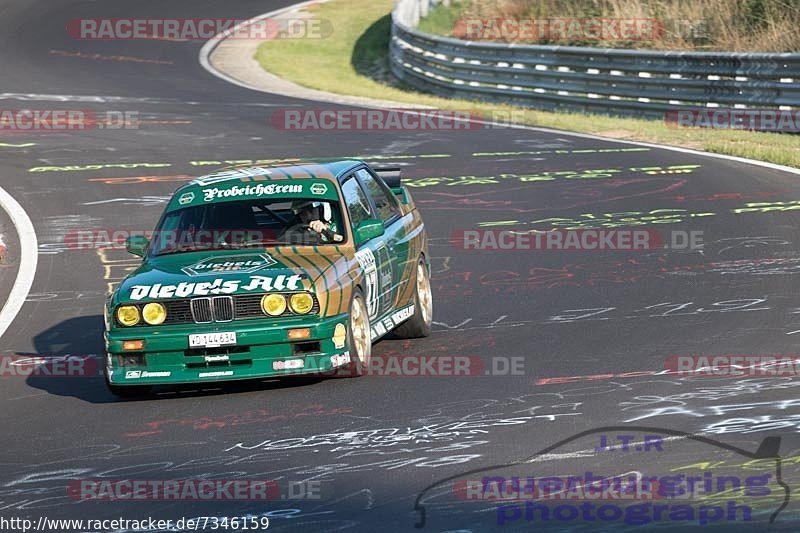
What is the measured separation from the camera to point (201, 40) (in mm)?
39969

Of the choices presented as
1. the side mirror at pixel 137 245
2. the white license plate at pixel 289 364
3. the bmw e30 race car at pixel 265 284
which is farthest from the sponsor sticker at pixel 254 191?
the white license plate at pixel 289 364

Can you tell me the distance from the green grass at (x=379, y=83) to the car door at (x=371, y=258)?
10438 millimetres

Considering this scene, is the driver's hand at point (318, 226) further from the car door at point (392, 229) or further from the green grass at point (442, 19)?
the green grass at point (442, 19)

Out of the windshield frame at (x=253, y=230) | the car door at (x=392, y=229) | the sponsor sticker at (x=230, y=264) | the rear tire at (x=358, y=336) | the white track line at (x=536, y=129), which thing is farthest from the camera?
the white track line at (x=536, y=129)

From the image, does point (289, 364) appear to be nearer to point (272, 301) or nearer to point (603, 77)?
point (272, 301)

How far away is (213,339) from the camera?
9.05 meters

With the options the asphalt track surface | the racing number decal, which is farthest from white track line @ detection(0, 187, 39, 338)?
the racing number decal

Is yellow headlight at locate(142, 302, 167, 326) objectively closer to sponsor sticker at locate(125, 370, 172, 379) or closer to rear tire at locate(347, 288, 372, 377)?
sponsor sticker at locate(125, 370, 172, 379)

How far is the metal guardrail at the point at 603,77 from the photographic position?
939 inches

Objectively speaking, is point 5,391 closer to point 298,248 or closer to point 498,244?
point 298,248

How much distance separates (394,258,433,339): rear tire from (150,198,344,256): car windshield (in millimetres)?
1148

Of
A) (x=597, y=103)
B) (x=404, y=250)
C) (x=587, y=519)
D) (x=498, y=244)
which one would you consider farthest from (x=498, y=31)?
(x=587, y=519)

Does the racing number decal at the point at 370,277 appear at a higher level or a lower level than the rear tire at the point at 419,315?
higher

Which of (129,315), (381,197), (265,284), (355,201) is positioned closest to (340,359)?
(265,284)
